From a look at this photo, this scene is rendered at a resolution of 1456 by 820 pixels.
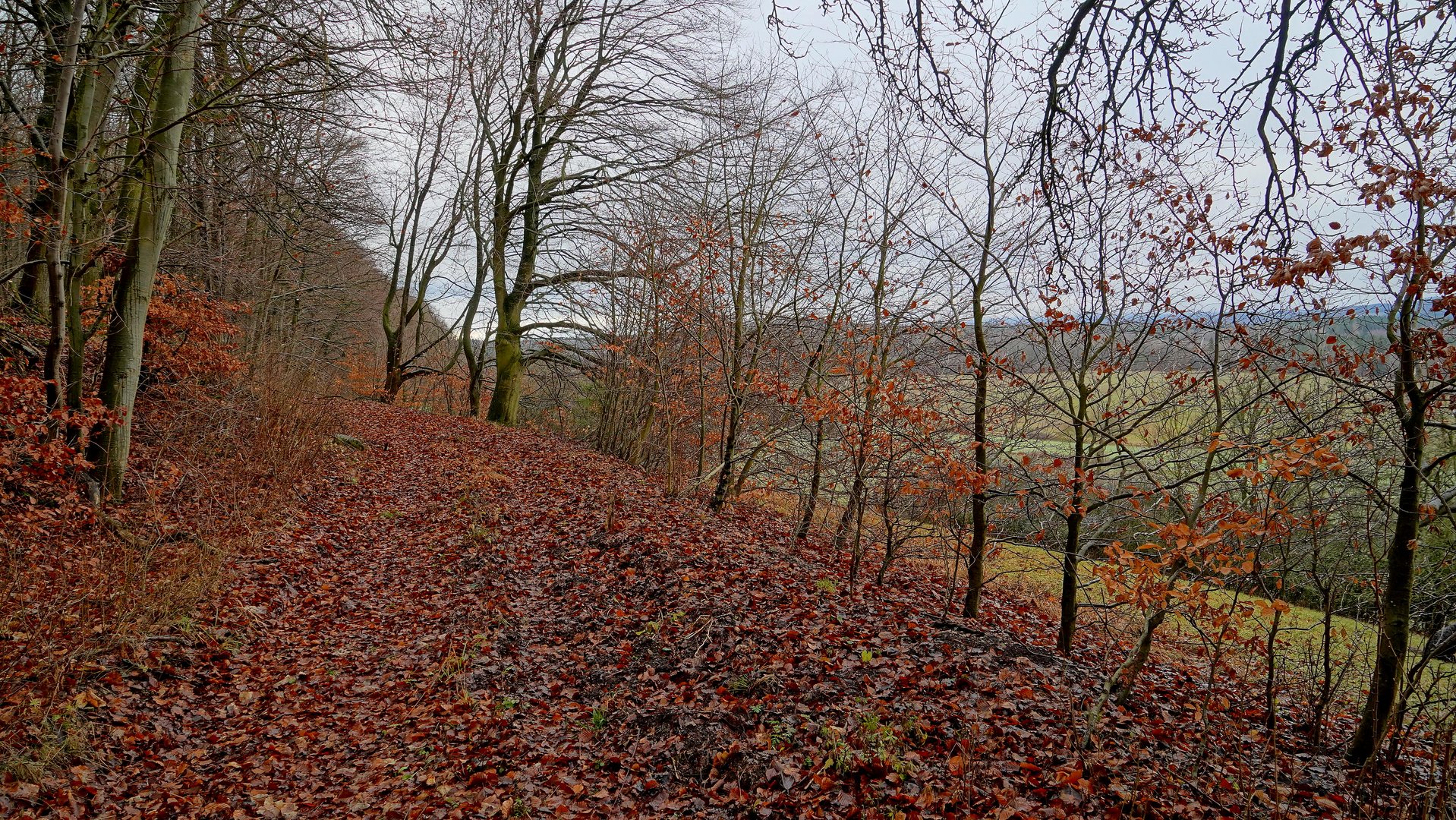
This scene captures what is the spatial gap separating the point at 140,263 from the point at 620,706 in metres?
6.47

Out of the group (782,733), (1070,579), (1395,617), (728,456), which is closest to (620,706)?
(782,733)

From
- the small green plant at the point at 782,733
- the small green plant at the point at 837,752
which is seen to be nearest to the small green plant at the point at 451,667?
the small green plant at the point at 782,733

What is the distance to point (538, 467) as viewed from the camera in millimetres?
13273

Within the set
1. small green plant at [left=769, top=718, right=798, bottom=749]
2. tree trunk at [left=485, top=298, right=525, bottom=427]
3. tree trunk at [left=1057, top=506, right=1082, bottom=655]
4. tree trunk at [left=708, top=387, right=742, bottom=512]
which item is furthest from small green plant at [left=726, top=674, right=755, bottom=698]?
tree trunk at [left=485, top=298, right=525, bottom=427]

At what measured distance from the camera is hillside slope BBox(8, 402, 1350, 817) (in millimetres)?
4109

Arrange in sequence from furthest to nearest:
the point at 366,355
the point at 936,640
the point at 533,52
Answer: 1. the point at 366,355
2. the point at 533,52
3. the point at 936,640

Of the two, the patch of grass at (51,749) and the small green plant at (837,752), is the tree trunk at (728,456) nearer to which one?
the small green plant at (837,752)

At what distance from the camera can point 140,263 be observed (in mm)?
7145

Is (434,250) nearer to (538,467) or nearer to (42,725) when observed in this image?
(538,467)

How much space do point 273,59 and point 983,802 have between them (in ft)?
27.8

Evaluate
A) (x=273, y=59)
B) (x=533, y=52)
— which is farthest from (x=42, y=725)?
(x=533, y=52)

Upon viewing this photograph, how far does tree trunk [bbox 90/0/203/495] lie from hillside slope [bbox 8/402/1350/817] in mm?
1798

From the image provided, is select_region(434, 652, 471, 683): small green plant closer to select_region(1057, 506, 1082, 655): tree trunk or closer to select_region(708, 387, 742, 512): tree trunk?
select_region(1057, 506, 1082, 655): tree trunk

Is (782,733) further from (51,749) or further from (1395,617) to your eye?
(51,749)
